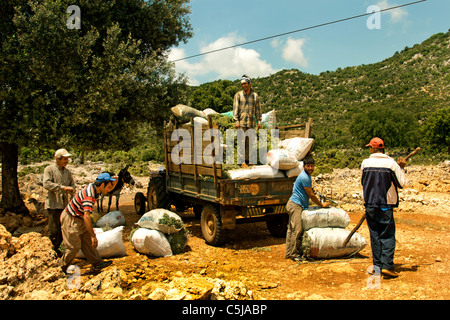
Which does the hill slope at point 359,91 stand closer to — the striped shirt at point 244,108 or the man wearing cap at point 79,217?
the striped shirt at point 244,108

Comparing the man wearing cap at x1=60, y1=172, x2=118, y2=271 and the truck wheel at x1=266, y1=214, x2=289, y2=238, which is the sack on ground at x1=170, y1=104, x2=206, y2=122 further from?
the man wearing cap at x1=60, y1=172, x2=118, y2=271

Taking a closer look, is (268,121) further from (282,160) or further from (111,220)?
(111,220)

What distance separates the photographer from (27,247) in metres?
5.01

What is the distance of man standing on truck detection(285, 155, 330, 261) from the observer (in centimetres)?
576

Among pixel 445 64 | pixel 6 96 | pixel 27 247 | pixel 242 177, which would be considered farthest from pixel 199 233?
pixel 445 64

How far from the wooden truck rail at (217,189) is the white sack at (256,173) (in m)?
0.08

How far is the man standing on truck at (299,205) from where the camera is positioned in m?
5.76

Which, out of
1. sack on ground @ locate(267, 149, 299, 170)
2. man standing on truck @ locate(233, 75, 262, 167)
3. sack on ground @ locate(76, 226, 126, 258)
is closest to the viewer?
sack on ground @ locate(76, 226, 126, 258)

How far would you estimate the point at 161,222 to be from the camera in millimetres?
6543

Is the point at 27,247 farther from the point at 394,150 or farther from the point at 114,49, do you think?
the point at 394,150

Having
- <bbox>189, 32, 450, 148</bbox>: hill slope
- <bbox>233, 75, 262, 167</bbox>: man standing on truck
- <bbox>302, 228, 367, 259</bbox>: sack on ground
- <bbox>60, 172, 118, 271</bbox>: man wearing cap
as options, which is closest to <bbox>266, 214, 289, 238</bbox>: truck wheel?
<bbox>302, 228, 367, 259</bbox>: sack on ground

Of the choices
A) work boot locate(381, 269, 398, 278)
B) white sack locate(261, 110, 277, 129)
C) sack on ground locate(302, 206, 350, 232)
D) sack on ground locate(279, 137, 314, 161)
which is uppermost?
white sack locate(261, 110, 277, 129)

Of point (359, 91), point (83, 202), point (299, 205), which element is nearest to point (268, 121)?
point (299, 205)

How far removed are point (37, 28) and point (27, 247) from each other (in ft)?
15.9
